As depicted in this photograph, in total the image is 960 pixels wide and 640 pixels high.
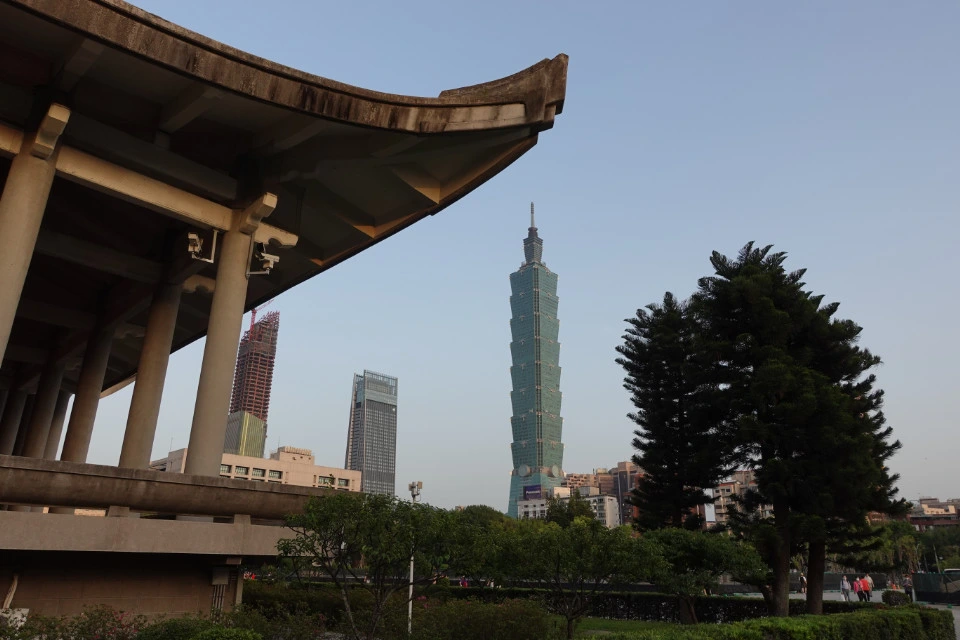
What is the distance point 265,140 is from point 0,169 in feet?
18.6

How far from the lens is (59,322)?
18.3m

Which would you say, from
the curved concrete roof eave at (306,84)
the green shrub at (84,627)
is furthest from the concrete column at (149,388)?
the green shrub at (84,627)

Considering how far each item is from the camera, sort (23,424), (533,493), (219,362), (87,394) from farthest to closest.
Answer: (533,493) < (23,424) < (87,394) < (219,362)

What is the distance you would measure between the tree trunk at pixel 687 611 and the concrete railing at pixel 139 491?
45.0 ft

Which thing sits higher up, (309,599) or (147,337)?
(147,337)

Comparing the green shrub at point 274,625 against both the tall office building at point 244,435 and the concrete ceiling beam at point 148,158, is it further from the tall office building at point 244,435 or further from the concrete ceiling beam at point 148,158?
the tall office building at point 244,435

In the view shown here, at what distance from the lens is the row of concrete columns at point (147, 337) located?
10.2 m

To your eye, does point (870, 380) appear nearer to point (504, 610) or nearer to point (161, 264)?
point (504, 610)

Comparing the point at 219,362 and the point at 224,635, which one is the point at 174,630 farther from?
the point at 219,362

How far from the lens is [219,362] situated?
11.9m

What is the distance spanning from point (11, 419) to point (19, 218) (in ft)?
64.9

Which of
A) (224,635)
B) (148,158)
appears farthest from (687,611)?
(148,158)

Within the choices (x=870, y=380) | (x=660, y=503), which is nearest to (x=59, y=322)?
(x=660, y=503)

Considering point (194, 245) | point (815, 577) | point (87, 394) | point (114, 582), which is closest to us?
point (114, 582)
